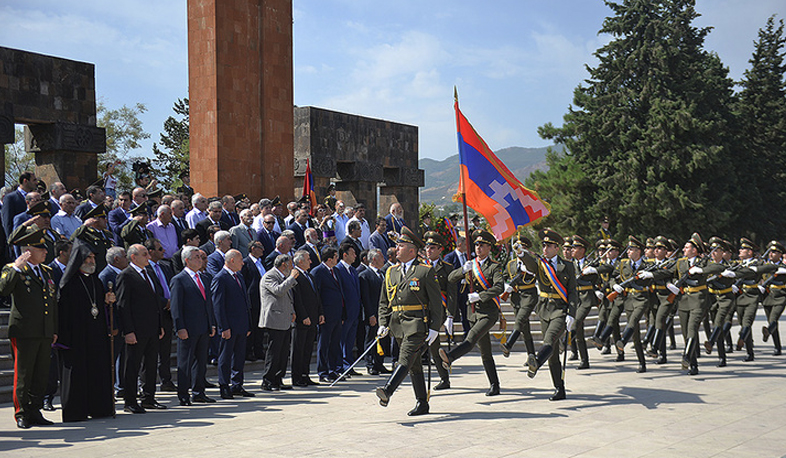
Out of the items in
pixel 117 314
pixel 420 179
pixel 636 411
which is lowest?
pixel 636 411

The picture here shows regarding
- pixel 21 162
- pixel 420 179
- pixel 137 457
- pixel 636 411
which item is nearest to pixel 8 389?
pixel 137 457

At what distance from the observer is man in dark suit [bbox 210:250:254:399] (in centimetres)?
1012

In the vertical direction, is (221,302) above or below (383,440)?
above

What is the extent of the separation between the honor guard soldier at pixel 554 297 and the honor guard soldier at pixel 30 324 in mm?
5757

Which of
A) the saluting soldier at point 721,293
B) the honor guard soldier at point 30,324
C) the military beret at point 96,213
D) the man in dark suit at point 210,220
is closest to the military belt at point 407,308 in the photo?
the honor guard soldier at point 30,324

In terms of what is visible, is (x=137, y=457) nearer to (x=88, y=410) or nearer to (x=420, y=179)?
(x=88, y=410)

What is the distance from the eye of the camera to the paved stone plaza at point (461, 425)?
7.14m

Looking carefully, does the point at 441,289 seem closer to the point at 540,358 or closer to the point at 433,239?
the point at 433,239

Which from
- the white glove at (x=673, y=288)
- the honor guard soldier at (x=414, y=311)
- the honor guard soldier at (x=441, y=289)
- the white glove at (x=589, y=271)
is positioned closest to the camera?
the honor guard soldier at (x=414, y=311)

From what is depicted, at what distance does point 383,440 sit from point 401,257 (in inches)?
90.8

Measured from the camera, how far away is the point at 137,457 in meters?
6.81

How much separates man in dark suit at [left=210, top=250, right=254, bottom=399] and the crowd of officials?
0.06 ft

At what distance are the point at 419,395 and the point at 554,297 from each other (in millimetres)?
2545

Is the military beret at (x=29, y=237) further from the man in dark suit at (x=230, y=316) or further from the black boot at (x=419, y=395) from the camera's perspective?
the black boot at (x=419, y=395)
